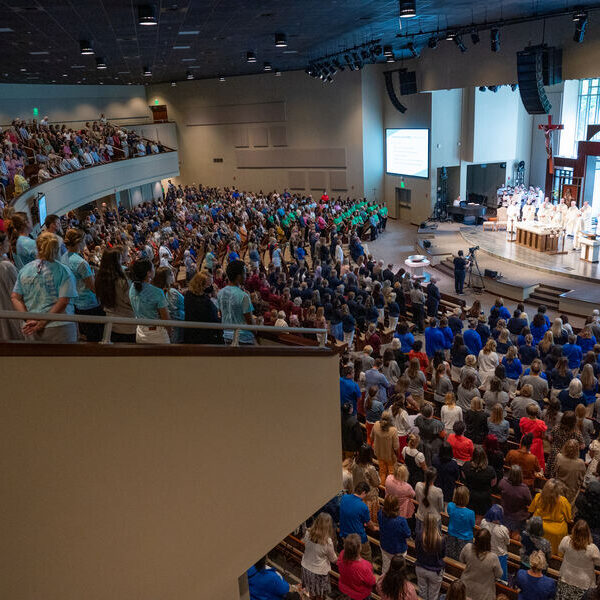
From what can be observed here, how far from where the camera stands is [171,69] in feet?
84.1

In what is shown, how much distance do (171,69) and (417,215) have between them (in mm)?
12757

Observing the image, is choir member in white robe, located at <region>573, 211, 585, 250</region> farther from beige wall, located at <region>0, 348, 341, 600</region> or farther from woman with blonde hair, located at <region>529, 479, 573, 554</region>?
beige wall, located at <region>0, 348, 341, 600</region>

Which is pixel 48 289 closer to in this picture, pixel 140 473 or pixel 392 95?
pixel 140 473

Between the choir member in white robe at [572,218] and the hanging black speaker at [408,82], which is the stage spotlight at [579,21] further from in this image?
the hanging black speaker at [408,82]

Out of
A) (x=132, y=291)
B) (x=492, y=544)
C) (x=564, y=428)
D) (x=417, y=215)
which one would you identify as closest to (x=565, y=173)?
(x=417, y=215)

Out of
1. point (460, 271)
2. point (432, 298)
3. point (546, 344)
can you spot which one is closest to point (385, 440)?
point (546, 344)

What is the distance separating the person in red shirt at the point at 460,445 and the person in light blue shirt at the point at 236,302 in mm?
2718

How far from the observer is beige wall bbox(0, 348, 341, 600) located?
2.51 metres

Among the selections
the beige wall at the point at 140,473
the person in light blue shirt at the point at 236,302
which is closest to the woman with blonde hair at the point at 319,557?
the beige wall at the point at 140,473

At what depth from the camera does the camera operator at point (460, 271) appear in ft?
52.2

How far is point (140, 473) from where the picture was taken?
284cm

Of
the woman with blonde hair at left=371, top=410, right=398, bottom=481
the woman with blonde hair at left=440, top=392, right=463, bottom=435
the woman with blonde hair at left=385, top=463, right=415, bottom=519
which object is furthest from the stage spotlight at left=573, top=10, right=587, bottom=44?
the woman with blonde hair at left=385, top=463, right=415, bottom=519

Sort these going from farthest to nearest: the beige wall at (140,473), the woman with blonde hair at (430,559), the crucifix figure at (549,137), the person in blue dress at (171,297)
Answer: the crucifix figure at (549,137) < the woman with blonde hair at (430,559) < the person in blue dress at (171,297) < the beige wall at (140,473)

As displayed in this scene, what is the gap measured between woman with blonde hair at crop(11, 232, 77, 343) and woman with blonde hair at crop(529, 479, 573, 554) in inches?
162
